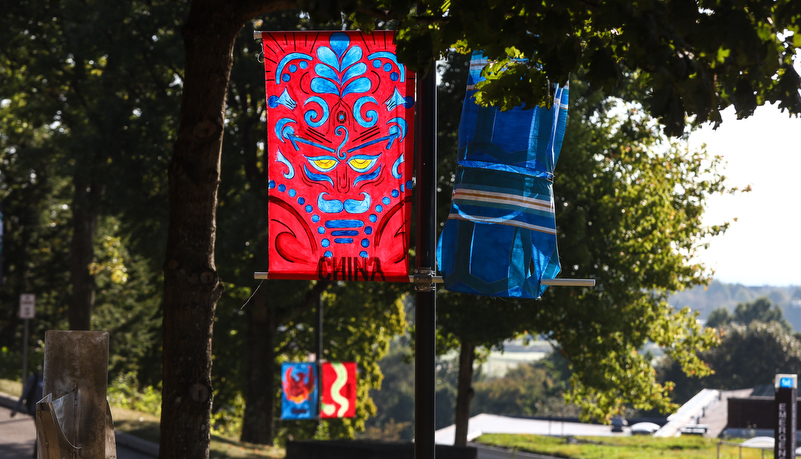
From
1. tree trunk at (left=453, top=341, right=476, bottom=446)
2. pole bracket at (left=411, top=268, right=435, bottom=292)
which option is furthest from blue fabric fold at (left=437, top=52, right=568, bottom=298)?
tree trunk at (left=453, top=341, right=476, bottom=446)

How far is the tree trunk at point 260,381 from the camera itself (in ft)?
68.9

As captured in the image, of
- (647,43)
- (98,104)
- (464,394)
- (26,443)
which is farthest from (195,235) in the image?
(464,394)

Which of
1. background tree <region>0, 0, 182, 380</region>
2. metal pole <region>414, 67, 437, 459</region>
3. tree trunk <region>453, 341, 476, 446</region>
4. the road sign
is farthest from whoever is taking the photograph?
tree trunk <region>453, 341, 476, 446</region>

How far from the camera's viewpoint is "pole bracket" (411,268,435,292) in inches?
202

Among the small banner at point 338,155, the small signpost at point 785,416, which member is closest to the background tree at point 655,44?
the small banner at point 338,155

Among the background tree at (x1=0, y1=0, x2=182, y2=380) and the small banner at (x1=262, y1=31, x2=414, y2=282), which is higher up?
the background tree at (x1=0, y1=0, x2=182, y2=380)

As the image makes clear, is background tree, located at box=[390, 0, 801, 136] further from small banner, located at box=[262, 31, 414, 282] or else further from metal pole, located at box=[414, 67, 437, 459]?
small banner, located at box=[262, 31, 414, 282]

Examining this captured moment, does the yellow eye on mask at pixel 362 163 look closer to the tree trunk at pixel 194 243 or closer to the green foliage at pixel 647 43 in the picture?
the green foliage at pixel 647 43

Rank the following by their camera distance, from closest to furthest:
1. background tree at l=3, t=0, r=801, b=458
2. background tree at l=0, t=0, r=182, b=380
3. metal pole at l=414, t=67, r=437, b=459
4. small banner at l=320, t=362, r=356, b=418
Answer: background tree at l=3, t=0, r=801, b=458
metal pole at l=414, t=67, r=437, b=459
background tree at l=0, t=0, r=182, b=380
small banner at l=320, t=362, r=356, b=418

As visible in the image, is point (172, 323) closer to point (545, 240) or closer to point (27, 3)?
point (545, 240)

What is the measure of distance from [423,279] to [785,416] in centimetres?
1077

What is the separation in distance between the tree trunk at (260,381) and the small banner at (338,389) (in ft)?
5.34

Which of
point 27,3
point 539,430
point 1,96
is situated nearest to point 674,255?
point 27,3

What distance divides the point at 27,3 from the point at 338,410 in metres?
14.0
